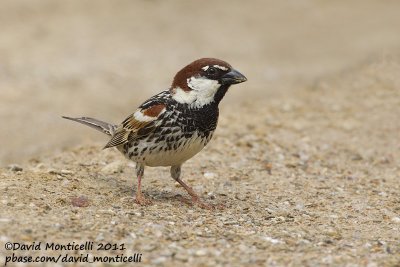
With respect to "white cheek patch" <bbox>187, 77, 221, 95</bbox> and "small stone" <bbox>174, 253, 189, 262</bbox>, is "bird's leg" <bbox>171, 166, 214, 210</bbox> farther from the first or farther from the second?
"small stone" <bbox>174, 253, 189, 262</bbox>

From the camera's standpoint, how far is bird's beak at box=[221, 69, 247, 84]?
6.43 m

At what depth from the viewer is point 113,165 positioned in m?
8.03

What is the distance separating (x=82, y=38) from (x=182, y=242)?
1094 cm

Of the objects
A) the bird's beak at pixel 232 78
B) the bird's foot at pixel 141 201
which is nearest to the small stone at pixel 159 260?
the bird's foot at pixel 141 201

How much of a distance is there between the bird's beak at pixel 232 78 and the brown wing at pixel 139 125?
57cm

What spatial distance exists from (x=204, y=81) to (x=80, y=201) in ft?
4.85

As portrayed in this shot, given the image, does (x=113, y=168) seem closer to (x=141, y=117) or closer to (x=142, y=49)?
(x=141, y=117)

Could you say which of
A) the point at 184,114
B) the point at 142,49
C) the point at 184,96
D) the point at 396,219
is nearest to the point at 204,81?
the point at 184,96

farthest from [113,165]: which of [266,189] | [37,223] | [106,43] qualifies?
[106,43]

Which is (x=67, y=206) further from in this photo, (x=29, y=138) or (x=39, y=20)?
(x=39, y=20)

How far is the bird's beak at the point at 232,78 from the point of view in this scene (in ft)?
21.1

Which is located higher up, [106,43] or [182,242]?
[106,43]

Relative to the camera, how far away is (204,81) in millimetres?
6516

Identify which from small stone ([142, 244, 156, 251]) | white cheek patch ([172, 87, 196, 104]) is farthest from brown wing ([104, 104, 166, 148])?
small stone ([142, 244, 156, 251])
